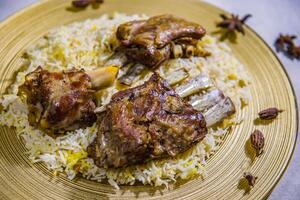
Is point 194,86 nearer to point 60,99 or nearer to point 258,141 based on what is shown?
point 258,141

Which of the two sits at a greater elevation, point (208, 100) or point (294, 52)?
point (294, 52)

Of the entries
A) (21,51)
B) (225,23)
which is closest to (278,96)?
(225,23)

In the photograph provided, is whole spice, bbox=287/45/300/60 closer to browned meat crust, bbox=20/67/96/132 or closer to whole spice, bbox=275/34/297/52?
whole spice, bbox=275/34/297/52

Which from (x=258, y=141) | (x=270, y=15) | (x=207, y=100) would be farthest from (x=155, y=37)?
(x=270, y=15)

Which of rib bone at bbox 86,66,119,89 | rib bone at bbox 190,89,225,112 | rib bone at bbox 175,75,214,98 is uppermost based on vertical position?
rib bone at bbox 86,66,119,89

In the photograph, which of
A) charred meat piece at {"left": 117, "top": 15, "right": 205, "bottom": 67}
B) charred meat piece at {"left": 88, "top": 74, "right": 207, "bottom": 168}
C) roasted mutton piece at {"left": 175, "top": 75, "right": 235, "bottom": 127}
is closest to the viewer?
charred meat piece at {"left": 88, "top": 74, "right": 207, "bottom": 168}

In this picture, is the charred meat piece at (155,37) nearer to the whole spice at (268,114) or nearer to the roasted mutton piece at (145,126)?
the roasted mutton piece at (145,126)

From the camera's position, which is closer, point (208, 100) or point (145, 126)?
point (145, 126)

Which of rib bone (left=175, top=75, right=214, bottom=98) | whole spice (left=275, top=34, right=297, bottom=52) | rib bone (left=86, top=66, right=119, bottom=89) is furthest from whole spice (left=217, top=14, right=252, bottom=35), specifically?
rib bone (left=86, top=66, right=119, bottom=89)

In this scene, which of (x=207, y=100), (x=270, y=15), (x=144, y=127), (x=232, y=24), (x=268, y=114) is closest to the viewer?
(x=144, y=127)
